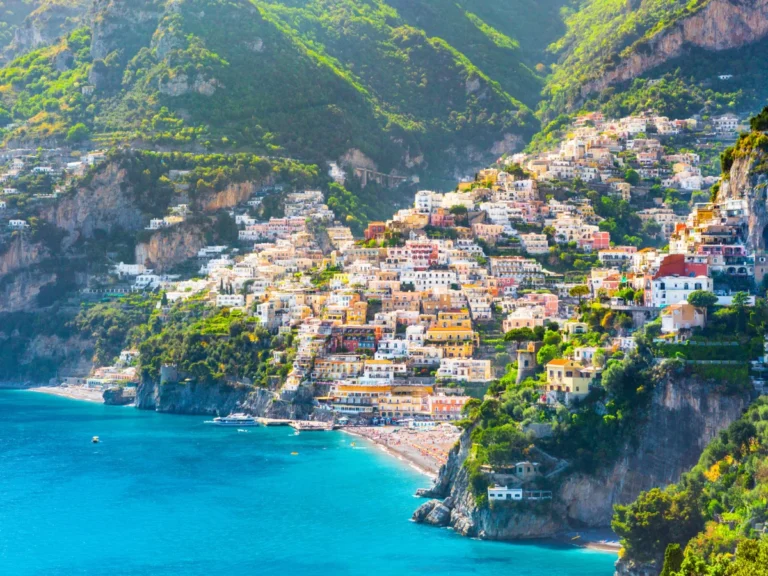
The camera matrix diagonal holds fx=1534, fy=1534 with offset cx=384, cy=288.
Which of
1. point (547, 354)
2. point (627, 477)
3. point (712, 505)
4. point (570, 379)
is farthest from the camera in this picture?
point (547, 354)

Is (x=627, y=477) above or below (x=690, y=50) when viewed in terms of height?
below

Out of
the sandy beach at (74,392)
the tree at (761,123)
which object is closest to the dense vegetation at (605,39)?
the sandy beach at (74,392)

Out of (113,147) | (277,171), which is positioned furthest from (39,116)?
(277,171)

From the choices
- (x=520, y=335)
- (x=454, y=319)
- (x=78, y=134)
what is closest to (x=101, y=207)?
(x=78, y=134)

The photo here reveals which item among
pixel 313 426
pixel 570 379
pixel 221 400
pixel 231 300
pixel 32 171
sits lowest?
pixel 313 426

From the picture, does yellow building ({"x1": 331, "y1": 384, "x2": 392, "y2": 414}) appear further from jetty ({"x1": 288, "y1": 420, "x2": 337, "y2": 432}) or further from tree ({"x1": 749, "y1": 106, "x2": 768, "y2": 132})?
tree ({"x1": 749, "y1": 106, "x2": 768, "y2": 132})

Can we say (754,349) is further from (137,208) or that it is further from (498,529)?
(137,208)

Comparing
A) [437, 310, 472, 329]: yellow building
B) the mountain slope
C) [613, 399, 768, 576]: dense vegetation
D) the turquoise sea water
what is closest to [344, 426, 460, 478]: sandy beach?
the turquoise sea water

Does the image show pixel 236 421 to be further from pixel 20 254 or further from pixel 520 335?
pixel 20 254
